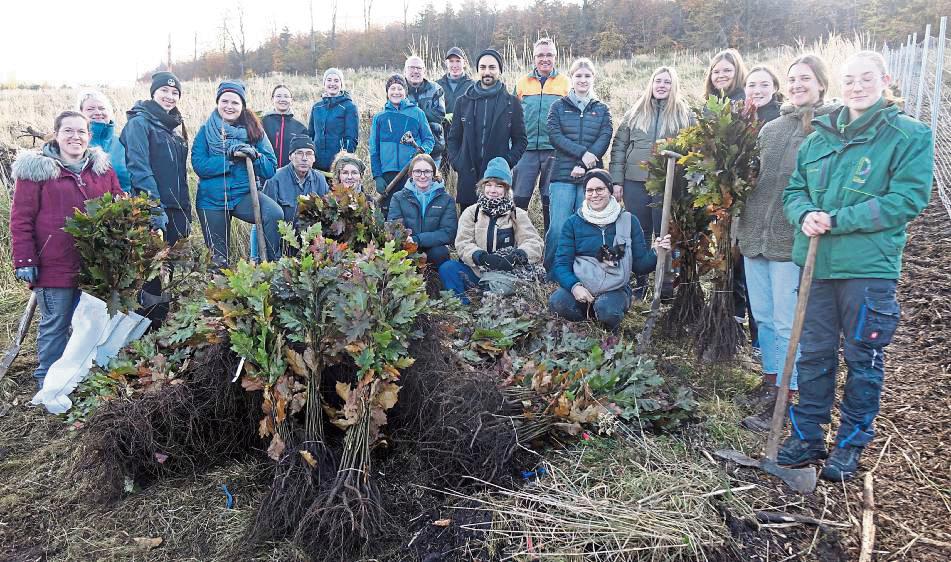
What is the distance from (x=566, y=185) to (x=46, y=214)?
13.8 ft

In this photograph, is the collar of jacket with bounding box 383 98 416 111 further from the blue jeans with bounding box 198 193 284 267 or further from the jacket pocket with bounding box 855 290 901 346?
the jacket pocket with bounding box 855 290 901 346

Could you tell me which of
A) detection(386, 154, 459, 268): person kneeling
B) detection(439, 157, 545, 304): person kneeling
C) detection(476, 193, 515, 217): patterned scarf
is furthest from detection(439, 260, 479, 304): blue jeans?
detection(476, 193, 515, 217): patterned scarf

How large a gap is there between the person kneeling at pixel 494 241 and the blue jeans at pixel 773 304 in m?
2.03

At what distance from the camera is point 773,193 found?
13.1ft

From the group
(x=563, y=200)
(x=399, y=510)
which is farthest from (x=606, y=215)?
(x=399, y=510)

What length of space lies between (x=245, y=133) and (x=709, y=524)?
4.85 m

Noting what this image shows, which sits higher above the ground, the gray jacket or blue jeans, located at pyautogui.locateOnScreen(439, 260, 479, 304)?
the gray jacket

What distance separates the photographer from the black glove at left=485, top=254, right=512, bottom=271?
18.3ft

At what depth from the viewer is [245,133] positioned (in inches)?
221

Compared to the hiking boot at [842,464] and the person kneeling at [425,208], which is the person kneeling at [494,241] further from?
the hiking boot at [842,464]

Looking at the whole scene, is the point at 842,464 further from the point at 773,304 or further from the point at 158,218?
the point at 158,218

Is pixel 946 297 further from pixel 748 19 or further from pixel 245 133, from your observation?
pixel 748 19

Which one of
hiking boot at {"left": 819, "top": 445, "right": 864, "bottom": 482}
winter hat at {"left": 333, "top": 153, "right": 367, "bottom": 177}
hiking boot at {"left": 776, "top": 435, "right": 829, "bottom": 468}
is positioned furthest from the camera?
winter hat at {"left": 333, "top": 153, "right": 367, "bottom": 177}

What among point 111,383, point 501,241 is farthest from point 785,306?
point 111,383
